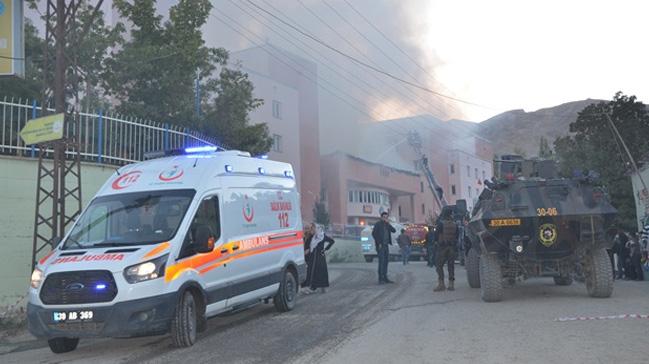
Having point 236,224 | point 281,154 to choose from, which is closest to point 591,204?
point 236,224

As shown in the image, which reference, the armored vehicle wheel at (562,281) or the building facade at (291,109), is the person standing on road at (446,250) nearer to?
the armored vehicle wheel at (562,281)

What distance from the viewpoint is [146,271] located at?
6.48m

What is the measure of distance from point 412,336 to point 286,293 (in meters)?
3.08

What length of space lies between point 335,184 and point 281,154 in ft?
29.1

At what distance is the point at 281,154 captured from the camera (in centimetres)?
4378

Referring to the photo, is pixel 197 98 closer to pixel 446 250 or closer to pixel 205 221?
pixel 446 250

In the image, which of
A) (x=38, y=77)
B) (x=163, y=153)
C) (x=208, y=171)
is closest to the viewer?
(x=208, y=171)

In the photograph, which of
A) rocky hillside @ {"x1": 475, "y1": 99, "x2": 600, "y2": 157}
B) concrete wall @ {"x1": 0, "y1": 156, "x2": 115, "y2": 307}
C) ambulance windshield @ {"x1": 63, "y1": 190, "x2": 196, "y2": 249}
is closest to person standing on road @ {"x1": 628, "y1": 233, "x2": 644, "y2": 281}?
ambulance windshield @ {"x1": 63, "y1": 190, "x2": 196, "y2": 249}

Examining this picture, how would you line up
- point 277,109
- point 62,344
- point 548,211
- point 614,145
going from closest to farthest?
point 62,344
point 548,211
point 614,145
point 277,109

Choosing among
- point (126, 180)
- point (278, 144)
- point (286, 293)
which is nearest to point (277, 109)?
point (278, 144)

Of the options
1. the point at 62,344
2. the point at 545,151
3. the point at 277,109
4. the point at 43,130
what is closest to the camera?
the point at 62,344

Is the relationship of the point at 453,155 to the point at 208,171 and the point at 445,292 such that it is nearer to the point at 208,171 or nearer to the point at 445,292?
the point at 445,292

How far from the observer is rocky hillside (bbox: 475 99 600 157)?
560ft

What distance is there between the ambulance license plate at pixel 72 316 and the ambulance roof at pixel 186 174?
1.86 meters
